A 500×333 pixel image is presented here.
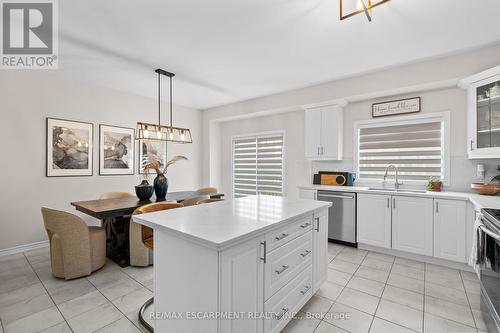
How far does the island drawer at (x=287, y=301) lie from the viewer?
1.56 m

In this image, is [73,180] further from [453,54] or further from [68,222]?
[453,54]

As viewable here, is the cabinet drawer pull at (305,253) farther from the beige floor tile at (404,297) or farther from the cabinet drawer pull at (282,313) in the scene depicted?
the beige floor tile at (404,297)

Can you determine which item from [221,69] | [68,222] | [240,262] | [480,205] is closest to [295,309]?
[240,262]

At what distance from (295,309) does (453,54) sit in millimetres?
3703

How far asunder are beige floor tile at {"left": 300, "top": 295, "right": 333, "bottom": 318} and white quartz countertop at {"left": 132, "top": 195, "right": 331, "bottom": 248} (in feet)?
3.01

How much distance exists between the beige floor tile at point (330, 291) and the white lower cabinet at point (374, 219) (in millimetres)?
1327

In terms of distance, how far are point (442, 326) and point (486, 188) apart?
2006 millimetres

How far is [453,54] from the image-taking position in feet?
9.84

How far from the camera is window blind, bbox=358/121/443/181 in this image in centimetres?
348

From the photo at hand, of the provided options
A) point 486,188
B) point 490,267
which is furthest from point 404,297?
point 486,188

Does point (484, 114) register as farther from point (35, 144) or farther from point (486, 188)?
point (35, 144)

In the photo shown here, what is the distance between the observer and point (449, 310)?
209 cm

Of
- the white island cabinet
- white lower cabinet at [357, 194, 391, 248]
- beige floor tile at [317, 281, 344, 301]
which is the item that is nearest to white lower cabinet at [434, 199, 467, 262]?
white lower cabinet at [357, 194, 391, 248]

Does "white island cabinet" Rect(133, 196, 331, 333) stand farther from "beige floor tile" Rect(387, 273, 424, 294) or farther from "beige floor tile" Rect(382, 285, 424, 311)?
"beige floor tile" Rect(387, 273, 424, 294)
